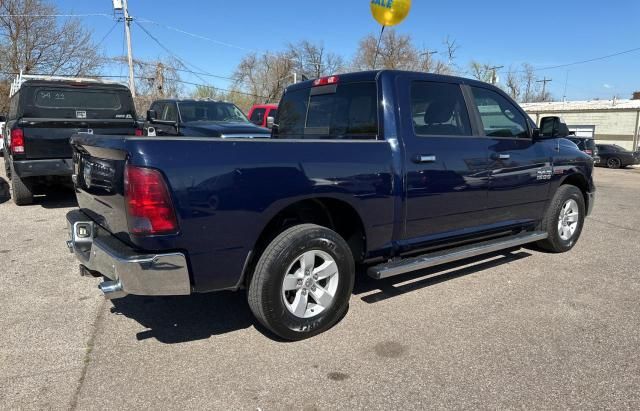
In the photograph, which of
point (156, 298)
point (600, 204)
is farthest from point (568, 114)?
point (156, 298)

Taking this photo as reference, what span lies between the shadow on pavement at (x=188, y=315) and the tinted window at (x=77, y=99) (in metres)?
5.40

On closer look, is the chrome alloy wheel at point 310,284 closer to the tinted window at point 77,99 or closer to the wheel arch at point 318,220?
the wheel arch at point 318,220

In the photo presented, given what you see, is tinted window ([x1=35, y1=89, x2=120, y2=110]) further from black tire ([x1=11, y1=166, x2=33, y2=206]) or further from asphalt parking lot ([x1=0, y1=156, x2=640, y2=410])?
asphalt parking lot ([x1=0, y1=156, x2=640, y2=410])

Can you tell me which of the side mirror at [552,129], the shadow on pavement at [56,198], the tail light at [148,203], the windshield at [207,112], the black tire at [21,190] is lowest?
the shadow on pavement at [56,198]

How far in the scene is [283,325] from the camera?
3244 mm

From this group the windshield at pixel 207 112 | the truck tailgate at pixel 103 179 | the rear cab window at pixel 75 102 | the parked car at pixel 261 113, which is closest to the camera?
the truck tailgate at pixel 103 179

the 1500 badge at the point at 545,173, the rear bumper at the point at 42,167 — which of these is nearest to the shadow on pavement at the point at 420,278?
the 1500 badge at the point at 545,173

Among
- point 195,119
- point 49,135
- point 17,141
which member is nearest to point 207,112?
point 195,119

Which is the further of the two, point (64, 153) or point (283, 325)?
point (64, 153)

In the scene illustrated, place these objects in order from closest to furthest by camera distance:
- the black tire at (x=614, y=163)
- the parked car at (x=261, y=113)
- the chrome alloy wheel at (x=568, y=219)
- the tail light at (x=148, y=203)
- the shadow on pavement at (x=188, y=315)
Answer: the tail light at (x=148, y=203) < the shadow on pavement at (x=188, y=315) < the chrome alloy wheel at (x=568, y=219) < the parked car at (x=261, y=113) < the black tire at (x=614, y=163)

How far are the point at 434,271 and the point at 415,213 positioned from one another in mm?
1268

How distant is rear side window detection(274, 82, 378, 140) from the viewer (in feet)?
13.0

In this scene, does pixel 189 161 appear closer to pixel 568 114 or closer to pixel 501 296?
pixel 501 296

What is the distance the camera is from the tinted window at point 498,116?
455 centimetres
